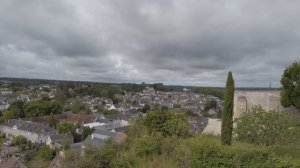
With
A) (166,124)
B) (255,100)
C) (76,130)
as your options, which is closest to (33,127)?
(76,130)

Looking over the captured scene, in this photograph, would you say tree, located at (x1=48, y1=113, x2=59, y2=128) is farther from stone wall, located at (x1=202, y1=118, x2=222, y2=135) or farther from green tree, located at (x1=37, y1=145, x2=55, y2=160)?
stone wall, located at (x1=202, y1=118, x2=222, y2=135)

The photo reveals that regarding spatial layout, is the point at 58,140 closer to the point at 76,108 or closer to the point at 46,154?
the point at 46,154

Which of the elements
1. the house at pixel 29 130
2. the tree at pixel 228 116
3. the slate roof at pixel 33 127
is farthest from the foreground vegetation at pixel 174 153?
the slate roof at pixel 33 127

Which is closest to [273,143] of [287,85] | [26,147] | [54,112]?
[287,85]

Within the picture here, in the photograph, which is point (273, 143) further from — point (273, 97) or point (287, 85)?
point (287, 85)

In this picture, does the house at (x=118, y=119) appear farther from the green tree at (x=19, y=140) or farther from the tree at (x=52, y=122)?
the green tree at (x=19, y=140)

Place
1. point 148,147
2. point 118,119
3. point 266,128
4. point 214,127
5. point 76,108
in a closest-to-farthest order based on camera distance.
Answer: point 266,128
point 148,147
point 214,127
point 118,119
point 76,108

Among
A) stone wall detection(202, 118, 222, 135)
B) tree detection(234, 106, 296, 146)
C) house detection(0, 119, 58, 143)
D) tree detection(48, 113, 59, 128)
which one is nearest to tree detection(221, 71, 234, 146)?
tree detection(234, 106, 296, 146)
